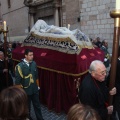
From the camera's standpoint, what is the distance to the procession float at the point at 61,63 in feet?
15.9

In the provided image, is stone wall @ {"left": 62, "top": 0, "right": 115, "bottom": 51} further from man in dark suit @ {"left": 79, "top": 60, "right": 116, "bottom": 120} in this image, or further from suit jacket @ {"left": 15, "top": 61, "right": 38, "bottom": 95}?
man in dark suit @ {"left": 79, "top": 60, "right": 116, "bottom": 120}

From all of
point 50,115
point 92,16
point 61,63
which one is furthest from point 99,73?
point 92,16

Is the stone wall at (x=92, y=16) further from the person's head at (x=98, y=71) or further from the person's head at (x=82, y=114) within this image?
the person's head at (x=82, y=114)

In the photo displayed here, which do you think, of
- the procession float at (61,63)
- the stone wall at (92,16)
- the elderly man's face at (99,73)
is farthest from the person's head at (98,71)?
the stone wall at (92,16)

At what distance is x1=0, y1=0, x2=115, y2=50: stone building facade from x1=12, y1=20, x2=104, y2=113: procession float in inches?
231

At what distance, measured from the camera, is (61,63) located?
4.97 meters

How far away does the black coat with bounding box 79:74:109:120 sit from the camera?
2768 mm

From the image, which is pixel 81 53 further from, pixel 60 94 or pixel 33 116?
pixel 33 116

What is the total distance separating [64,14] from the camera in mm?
13992

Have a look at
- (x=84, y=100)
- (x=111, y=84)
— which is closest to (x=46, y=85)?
(x=84, y=100)

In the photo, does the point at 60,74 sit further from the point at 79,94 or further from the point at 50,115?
the point at 79,94

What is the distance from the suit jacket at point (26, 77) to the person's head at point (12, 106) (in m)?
2.22

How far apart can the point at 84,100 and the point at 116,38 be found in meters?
1.08

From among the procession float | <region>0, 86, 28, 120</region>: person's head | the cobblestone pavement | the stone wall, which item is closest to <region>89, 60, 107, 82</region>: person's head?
<region>0, 86, 28, 120</region>: person's head
